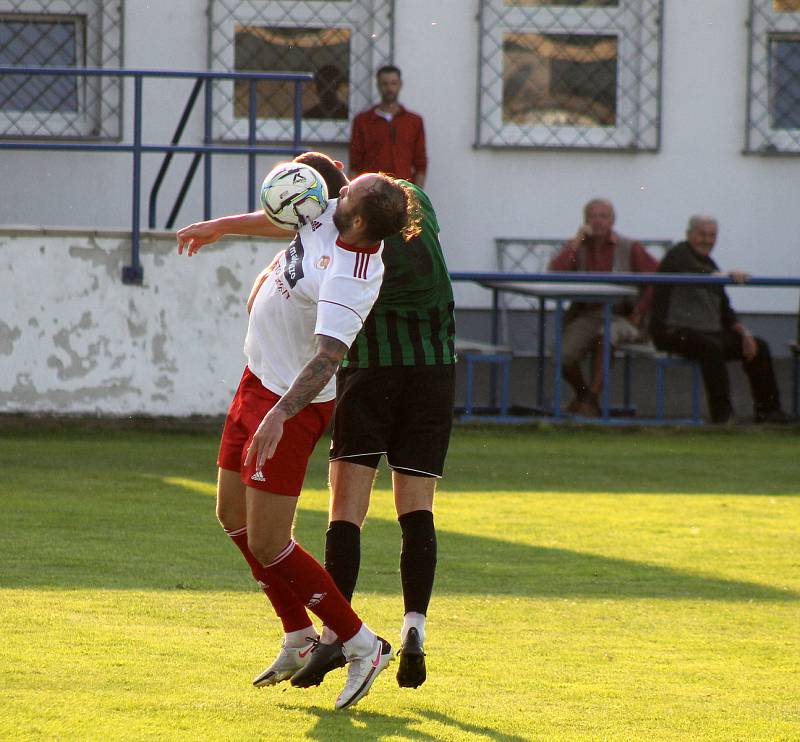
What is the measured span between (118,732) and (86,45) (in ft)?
37.1

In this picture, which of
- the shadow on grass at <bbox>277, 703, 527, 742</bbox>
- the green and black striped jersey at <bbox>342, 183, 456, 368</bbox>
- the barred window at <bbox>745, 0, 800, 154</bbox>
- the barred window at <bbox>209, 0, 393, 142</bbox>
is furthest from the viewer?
the barred window at <bbox>745, 0, 800, 154</bbox>

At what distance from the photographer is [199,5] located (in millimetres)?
14602

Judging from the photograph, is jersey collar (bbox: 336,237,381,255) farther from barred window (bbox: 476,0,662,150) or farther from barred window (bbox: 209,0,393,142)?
barred window (bbox: 476,0,662,150)

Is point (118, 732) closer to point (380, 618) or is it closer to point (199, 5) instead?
point (380, 618)

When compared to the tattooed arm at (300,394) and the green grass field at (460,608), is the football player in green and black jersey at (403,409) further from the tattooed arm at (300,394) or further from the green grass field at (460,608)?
the tattooed arm at (300,394)

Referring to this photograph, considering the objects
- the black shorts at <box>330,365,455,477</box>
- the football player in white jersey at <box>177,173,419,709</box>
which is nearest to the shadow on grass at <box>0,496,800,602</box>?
the black shorts at <box>330,365,455,477</box>

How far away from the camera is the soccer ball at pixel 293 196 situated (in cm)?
451

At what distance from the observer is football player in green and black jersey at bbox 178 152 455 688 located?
5.05 metres

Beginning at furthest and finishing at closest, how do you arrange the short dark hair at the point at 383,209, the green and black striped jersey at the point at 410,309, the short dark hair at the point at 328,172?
the green and black striped jersey at the point at 410,309, the short dark hair at the point at 328,172, the short dark hair at the point at 383,209

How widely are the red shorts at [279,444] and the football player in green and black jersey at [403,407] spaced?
0.44 metres

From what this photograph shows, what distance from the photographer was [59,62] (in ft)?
48.1

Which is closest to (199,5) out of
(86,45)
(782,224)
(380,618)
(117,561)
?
(86,45)

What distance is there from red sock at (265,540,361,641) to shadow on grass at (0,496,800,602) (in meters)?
1.63

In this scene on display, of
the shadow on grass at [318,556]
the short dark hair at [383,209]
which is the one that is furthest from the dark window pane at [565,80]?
the short dark hair at [383,209]
